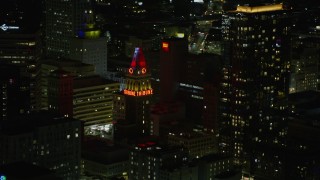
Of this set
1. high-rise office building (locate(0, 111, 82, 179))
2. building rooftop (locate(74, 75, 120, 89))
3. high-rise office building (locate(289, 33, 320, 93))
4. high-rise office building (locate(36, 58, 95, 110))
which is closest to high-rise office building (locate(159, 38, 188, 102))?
building rooftop (locate(74, 75, 120, 89))

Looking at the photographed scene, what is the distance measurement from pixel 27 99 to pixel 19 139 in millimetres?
19957

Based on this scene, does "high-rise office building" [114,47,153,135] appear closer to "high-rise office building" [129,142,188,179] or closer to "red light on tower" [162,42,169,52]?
"red light on tower" [162,42,169,52]

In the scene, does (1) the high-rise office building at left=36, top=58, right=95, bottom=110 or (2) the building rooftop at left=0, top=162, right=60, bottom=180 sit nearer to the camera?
(2) the building rooftop at left=0, top=162, right=60, bottom=180

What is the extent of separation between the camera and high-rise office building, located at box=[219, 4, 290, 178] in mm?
100000

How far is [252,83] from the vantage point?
329 ft

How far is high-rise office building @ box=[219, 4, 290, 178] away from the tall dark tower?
8895 mm

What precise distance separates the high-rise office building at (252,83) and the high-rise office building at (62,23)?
32776mm

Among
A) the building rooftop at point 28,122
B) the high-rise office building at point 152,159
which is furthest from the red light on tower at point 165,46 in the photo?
the building rooftop at point 28,122

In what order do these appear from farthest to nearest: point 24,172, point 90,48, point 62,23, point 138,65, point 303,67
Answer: point 62,23 → point 90,48 → point 303,67 → point 138,65 → point 24,172

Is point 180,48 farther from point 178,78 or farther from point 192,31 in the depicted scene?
point 192,31

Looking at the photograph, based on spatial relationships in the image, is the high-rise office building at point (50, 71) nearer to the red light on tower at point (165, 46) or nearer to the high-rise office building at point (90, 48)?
the high-rise office building at point (90, 48)

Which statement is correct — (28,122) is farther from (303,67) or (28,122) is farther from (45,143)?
(303,67)

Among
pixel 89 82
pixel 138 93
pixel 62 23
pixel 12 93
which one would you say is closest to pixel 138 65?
pixel 138 93

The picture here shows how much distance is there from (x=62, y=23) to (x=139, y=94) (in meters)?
27.0
